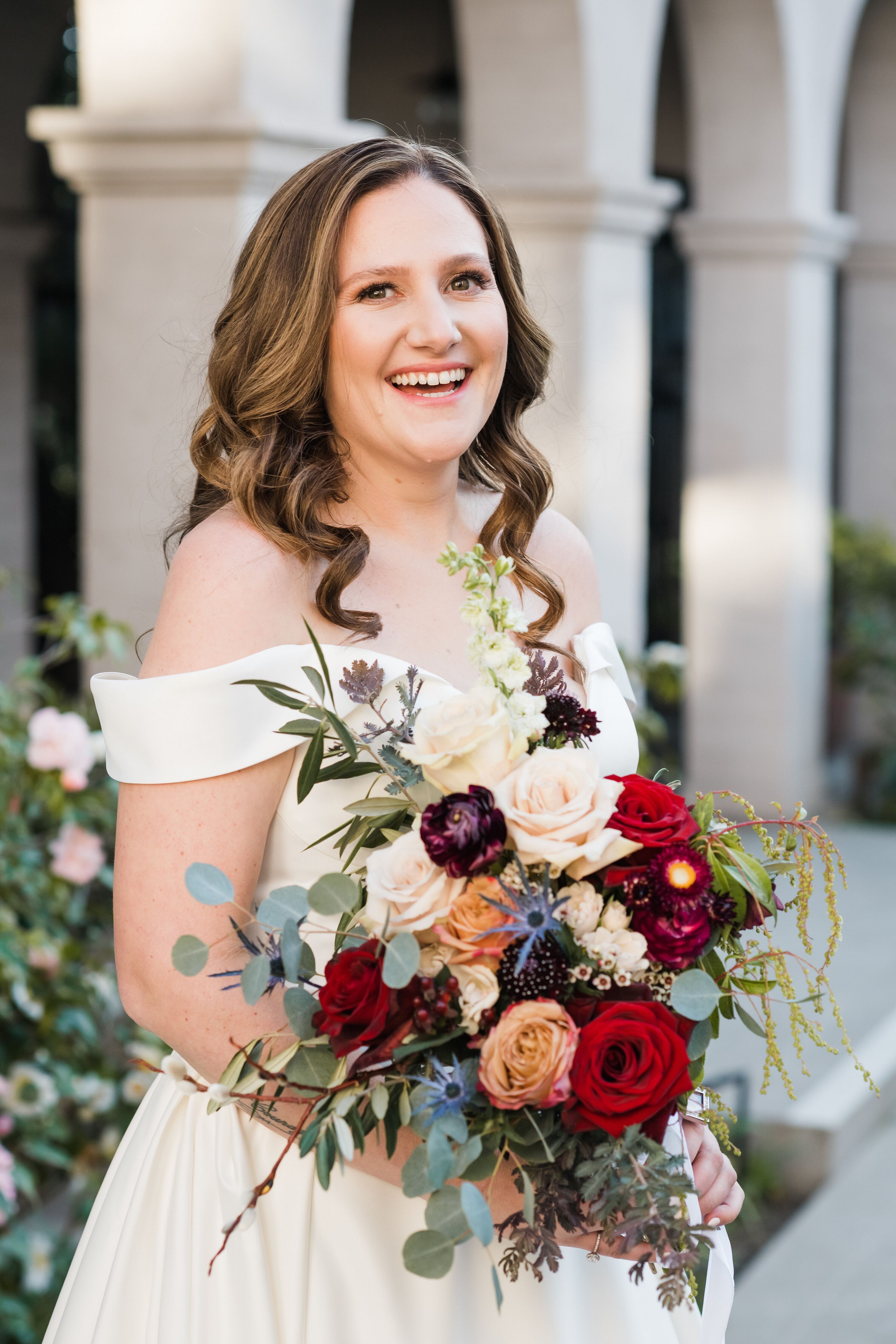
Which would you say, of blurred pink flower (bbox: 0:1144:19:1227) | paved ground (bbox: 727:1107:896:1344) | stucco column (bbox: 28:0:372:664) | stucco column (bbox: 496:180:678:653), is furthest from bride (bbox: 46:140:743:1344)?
stucco column (bbox: 496:180:678:653)

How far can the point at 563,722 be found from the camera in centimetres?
155

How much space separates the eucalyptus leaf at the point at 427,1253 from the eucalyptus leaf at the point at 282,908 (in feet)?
0.96

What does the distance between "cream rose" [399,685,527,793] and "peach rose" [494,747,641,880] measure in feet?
0.07

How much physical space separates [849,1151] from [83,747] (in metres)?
3.36

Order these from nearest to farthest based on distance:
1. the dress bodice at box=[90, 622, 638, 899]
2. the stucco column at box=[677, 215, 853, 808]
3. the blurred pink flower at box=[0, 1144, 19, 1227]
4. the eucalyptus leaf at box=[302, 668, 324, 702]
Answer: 1. the eucalyptus leaf at box=[302, 668, 324, 702]
2. the dress bodice at box=[90, 622, 638, 899]
3. the blurred pink flower at box=[0, 1144, 19, 1227]
4. the stucco column at box=[677, 215, 853, 808]

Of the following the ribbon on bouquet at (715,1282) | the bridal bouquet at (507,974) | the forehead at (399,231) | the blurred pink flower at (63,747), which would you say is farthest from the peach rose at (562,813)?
the blurred pink flower at (63,747)

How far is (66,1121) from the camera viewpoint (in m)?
3.56

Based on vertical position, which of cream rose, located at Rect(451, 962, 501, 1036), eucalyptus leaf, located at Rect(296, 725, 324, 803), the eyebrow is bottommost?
cream rose, located at Rect(451, 962, 501, 1036)

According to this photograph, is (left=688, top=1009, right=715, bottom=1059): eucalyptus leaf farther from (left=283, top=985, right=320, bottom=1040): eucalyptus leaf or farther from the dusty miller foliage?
(left=283, top=985, right=320, bottom=1040): eucalyptus leaf

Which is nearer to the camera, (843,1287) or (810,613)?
(843,1287)

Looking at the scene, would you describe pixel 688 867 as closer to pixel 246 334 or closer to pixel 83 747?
pixel 246 334

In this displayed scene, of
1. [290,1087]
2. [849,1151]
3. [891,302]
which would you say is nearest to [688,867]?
[290,1087]

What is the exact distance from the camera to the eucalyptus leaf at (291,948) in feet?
4.50

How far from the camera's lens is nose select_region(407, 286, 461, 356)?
1.82 m
